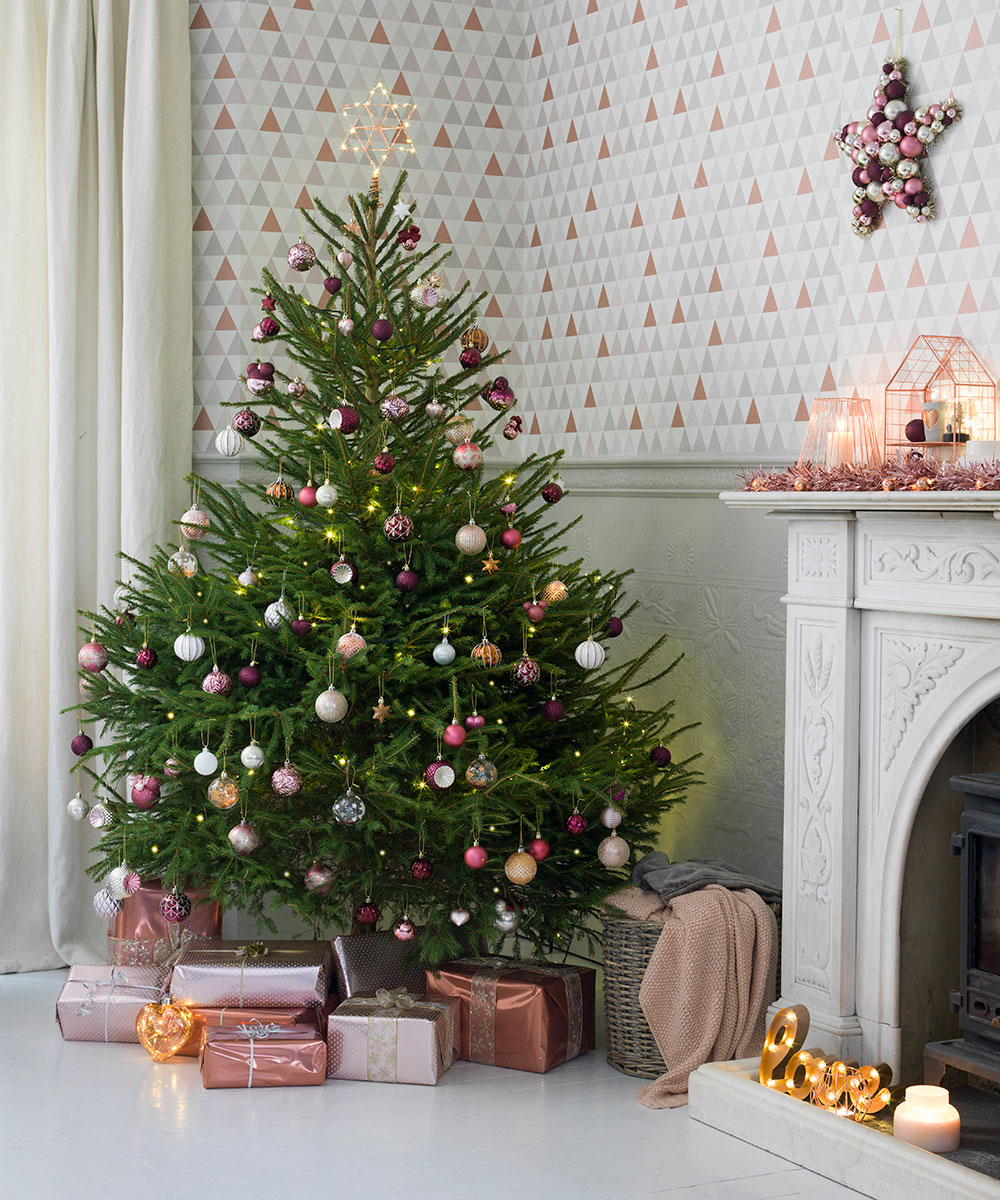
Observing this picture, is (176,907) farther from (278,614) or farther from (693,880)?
(693,880)

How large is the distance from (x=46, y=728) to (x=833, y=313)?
2300 mm

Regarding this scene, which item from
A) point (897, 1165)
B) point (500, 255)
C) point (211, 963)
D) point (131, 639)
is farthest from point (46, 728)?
point (897, 1165)

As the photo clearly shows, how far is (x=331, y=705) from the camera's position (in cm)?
288

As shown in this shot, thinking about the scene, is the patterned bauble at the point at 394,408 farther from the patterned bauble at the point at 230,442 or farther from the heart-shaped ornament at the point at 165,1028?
the heart-shaped ornament at the point at 165,1028

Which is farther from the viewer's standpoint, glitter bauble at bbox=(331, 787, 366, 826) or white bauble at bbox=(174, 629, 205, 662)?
white bauble at bbox=(174, 629, 205, 662)

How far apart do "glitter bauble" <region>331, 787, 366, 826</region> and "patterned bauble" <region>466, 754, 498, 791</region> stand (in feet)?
0.74

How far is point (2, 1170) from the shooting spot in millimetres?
2514

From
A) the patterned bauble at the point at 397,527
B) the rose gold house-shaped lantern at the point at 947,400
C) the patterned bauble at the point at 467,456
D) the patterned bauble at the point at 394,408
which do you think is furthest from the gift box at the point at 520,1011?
the rose gold house-shaped lantern at the point at 947,400

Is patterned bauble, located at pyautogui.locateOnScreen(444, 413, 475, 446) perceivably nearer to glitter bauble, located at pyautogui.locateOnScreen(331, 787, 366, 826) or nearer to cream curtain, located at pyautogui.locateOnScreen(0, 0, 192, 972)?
glitter bauble, located at pyautogui.locateOnScreen(331, 787, 366, 826)

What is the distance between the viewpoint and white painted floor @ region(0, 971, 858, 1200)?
2.46 m

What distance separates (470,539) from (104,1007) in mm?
1346

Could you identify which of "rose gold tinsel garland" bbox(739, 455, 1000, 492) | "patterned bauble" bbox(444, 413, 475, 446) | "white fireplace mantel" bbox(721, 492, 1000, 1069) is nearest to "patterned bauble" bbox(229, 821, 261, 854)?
"patterned bauble" bbox(444, 413, 475, 446)

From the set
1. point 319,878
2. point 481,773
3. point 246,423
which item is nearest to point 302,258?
point 246,423

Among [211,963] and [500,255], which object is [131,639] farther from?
[500,255]
